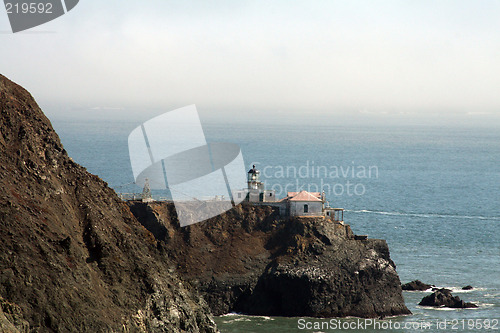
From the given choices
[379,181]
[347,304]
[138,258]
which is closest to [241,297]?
[347,304]

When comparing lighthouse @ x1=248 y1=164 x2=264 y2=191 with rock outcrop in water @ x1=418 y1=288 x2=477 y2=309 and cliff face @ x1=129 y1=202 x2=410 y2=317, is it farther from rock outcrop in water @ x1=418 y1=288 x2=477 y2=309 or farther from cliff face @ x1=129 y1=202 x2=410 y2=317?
rock outcrop in water @ x1=418 y1=288 x2=477 y2=309

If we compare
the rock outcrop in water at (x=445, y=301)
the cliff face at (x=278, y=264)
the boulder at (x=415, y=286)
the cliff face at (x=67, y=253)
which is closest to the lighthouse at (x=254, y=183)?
the cliff face at (x=278, y=264)

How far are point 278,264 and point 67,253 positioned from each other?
3289 centimetres

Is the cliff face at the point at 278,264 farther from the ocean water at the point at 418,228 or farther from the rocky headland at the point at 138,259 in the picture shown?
the ocean water at the point at 418,228

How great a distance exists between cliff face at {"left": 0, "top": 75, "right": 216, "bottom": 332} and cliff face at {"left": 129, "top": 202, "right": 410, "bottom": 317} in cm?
2026

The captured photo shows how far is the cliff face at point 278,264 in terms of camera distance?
73375 millimetres

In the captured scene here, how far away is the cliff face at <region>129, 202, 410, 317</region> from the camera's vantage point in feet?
241

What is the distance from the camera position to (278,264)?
248ft

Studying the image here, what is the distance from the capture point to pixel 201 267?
76562 millimetres

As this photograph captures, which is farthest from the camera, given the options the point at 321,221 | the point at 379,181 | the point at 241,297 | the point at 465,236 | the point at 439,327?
the point at 379,181

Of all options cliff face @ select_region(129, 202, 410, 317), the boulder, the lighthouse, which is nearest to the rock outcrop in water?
cliff face @ select_region(129, 202, 410, 317)

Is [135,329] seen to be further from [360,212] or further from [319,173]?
[319,173]

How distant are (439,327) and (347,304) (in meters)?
8.85

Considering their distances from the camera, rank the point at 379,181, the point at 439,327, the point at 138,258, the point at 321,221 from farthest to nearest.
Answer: the point at 379,181 → the point at 321,221 → the point at 439,327 → the point at 138,258
